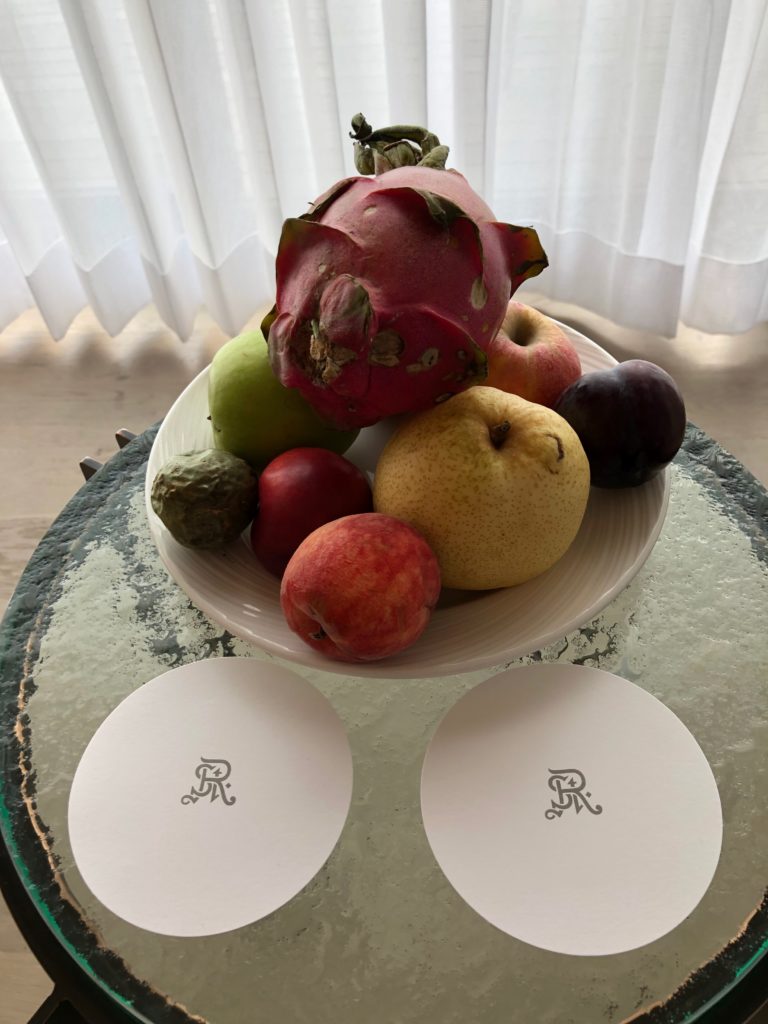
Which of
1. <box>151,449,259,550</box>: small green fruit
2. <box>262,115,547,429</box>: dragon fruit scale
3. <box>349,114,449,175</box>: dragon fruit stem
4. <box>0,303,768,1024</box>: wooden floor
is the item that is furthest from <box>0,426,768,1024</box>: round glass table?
<box>0,303,768,1024</box>: wooden floor

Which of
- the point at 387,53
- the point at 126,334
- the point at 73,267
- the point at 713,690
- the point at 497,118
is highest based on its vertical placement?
the point at 387,53

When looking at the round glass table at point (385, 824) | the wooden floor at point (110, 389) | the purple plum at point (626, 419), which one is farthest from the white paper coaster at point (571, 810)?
the wooden floor at point (110, 389)

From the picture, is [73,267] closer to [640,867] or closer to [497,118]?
[497,118]

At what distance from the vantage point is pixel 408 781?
2.09 ft

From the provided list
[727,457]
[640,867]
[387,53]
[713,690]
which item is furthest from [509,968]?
[387,53]

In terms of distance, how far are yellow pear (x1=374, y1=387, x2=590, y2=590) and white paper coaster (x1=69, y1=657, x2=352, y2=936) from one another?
164 mm

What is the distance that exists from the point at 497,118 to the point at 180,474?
891mm

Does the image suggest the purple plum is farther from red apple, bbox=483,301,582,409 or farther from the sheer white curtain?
the sheer white curtain

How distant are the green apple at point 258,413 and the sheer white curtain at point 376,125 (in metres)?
0.67

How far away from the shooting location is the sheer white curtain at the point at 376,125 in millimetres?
1146

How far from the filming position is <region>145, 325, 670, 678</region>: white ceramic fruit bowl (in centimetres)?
60

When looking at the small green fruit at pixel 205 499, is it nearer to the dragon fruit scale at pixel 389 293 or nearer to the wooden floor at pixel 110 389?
the dragon fruit scale at pixel 389 293

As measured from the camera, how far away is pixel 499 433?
2.04 ft

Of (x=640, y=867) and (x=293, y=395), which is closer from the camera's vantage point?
(x=640, y=867)
